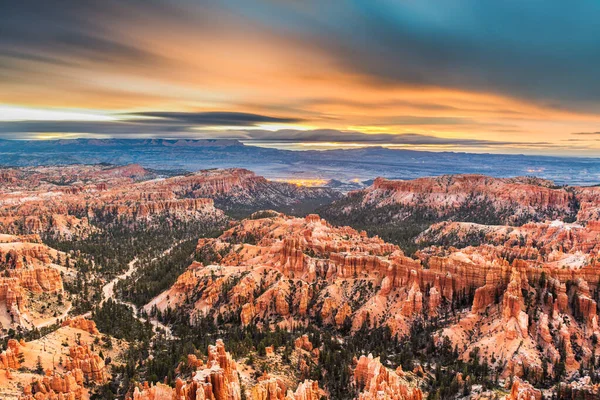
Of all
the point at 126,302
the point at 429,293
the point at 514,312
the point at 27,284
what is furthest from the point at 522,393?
the point at 27,284

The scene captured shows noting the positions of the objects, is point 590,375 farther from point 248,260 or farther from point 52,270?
point 52,270

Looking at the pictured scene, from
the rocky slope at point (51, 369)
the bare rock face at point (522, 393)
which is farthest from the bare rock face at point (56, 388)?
the bare rock face at point (522, 393)

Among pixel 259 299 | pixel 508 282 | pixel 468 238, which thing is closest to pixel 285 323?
pixel 259 299

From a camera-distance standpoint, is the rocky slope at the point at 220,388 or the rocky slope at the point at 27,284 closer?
the rocky slope at the point at 220,388

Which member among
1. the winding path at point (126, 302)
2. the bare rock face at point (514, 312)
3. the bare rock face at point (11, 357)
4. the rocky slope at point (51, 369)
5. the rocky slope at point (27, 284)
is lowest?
the winding path at point (126, 302)

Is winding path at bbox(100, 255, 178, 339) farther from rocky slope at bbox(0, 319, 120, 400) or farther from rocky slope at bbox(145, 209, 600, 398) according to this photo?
rocky slope at bbox(0, 319, 120, 400)

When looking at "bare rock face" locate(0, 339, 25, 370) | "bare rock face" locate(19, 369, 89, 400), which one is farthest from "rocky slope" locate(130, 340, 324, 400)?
"bare rock face" locate(0, 339, 25, 370)

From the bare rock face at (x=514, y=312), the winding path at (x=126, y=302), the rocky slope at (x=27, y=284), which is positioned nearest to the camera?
the bare rock face at (x=514, y=312)

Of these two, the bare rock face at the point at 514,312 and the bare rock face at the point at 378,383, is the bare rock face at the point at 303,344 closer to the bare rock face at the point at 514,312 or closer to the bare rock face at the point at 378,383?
the bare rock face at the point at 378,383
